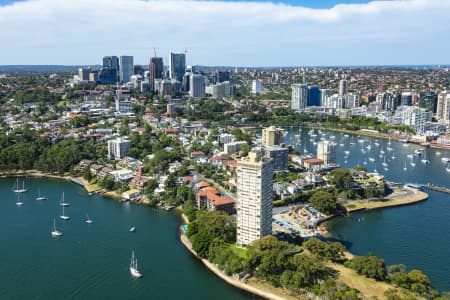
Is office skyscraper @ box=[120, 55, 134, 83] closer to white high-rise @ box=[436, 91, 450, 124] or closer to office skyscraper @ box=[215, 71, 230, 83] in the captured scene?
office skyscraper @ box=[215, 71, 230, 83]

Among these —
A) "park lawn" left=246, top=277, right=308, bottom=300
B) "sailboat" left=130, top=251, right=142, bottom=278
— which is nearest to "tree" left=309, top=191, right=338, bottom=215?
"park lawn" left=246, top=277, right=308, bottom=300

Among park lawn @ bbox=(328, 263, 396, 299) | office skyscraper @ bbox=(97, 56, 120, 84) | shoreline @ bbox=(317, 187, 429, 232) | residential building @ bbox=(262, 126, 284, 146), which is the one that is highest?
office skyscraper @ bbox=(97, 56, 120, 84)

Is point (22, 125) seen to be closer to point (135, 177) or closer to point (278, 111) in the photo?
point (135, 177)

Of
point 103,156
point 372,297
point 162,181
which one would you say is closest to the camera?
point 372,297

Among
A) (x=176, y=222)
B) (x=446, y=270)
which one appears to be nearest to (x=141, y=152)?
(x=176, y=222)

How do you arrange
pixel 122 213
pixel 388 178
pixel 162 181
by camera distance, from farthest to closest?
pixel 388 178, pixel 162 181, pixel 122 213

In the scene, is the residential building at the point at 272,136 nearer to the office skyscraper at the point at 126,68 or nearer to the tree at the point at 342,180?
the tree at the point at 342,180

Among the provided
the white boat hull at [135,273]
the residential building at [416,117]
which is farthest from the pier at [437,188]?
the residential building at [416,117]
